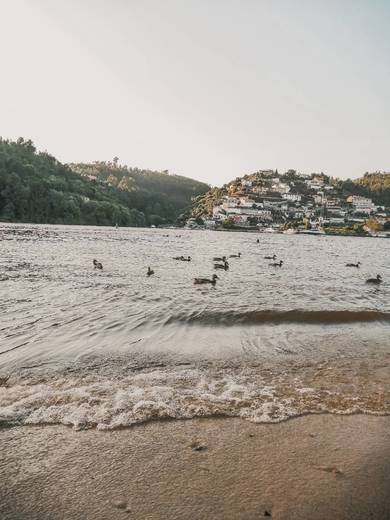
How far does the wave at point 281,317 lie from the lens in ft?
36.1

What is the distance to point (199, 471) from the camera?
372 cm

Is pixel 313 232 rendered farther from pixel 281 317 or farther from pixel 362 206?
pixel 281 317

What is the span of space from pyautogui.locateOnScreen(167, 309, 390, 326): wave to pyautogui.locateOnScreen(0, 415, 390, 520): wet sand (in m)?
6.15

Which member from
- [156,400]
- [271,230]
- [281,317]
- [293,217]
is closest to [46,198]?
[271,230]

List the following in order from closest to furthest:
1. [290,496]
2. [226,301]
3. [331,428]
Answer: [290,496], [331,428], [226,301]

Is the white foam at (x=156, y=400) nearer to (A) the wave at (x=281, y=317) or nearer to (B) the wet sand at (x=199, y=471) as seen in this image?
(B) the wet sand at (x=199, y=471)

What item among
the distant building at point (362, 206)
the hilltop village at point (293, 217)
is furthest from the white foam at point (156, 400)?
the distant building at point (362, 206)

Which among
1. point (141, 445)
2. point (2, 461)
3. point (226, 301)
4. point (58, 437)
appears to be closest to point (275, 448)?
point (141, 445)

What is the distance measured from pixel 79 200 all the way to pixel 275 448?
123m

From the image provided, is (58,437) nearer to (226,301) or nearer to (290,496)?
(290,496)

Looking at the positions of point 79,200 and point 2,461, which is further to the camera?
point 79,200

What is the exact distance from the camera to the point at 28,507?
3.15 metres

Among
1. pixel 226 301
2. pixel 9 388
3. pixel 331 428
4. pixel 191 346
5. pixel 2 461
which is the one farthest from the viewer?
pixel 226 301

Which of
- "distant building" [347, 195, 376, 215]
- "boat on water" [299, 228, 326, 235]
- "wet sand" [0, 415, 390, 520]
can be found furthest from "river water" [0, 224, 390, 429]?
"distant building" [347, 195, 376, 215]
